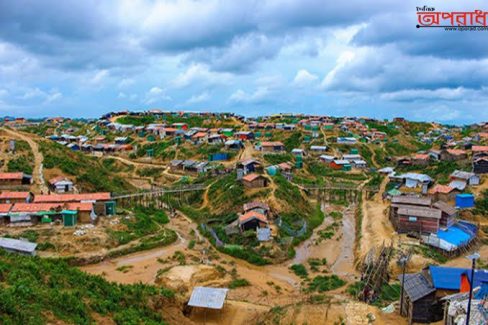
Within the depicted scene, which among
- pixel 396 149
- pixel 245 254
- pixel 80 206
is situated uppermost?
pixel 396 149

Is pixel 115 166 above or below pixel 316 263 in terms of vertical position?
above

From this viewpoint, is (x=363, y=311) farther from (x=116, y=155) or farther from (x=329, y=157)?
(x=116, y=155)

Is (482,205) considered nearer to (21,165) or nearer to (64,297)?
(64,297)

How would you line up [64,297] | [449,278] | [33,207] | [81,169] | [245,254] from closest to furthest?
[64,297] < [449,278] < [245,254] < [33,207] < [81,169]

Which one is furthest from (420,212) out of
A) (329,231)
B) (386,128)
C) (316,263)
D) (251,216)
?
(386,128)

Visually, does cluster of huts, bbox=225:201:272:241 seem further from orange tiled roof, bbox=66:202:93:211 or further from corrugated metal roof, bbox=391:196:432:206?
orange tiled roof, bbox=66:202:93:211

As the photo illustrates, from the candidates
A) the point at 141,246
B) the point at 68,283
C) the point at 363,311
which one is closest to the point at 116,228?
the point at 141,246
